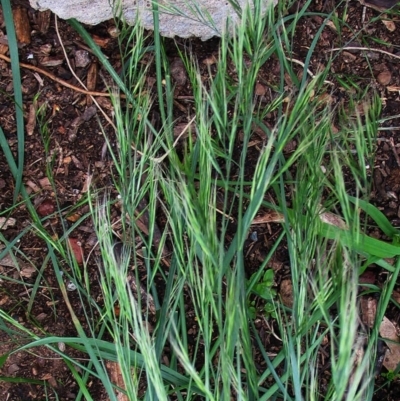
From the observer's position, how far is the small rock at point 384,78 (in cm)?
123

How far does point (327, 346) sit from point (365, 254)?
0.68 ft

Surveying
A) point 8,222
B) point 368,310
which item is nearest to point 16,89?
point 8,222

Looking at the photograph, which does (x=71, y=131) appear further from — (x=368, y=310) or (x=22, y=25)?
(x=368, y=310)

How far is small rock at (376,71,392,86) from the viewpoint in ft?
4.04

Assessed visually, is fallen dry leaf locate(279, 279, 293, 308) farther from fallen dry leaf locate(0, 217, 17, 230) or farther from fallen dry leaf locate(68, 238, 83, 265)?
fallen dry leaf locate(0, 217, 17, 230)

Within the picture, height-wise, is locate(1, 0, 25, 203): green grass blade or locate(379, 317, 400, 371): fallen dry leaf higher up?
locate(1, 0, 25, 203): green grass blade

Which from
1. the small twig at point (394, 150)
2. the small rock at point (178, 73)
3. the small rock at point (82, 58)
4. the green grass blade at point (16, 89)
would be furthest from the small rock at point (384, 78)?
the green grass blade at point (16, 89)

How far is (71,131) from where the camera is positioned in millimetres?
1222

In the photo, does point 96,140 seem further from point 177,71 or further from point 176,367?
point 176,367

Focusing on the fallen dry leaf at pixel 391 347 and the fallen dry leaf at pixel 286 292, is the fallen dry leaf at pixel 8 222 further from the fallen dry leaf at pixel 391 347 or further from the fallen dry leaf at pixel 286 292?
the fallen dry leaf at pixel 391 347

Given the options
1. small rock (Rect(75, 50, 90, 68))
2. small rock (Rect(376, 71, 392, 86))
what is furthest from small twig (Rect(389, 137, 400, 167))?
small rock (Rect(75, 50, 90, 68))

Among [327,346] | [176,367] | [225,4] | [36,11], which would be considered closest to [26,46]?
[36,11]

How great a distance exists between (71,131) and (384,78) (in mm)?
586

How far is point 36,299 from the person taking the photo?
1.20m
